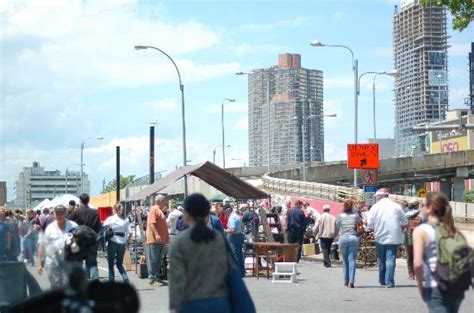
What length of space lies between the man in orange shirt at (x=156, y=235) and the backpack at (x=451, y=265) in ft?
36.6

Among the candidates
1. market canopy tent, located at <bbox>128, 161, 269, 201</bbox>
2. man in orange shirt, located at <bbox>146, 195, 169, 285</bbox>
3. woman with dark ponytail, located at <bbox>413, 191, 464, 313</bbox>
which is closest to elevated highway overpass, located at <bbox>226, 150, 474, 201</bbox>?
market canopy tent, located at <bbox>128, 161, 269, 201</bbox>

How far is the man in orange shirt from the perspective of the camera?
62.7 feet

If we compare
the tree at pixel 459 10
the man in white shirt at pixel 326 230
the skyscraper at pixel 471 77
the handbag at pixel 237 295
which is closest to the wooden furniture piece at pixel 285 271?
the man in white shirt at pixel 326 230

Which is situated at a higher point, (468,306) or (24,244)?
(24,244)

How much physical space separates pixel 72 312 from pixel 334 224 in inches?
777

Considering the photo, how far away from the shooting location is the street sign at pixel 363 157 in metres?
33.8

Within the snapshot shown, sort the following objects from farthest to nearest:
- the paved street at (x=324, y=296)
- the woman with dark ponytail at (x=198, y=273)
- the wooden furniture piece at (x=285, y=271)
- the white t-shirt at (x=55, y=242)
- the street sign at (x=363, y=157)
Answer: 1. the street sign at (x=363, y=157)
2. the wooden furniture piece at (x=285, y=271)
3. the paved street at (x=324, y=296)
4. the white t-shirt at (x=55, y=242)
5. the woman with dark ponytail at (x=198, y=273)

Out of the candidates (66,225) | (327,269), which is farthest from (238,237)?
(66,225)

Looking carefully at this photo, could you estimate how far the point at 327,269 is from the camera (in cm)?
2434

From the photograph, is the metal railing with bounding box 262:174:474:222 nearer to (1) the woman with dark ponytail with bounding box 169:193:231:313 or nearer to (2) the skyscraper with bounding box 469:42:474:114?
(1) the woman with dark ponytail with bounding box 169:193:231:313

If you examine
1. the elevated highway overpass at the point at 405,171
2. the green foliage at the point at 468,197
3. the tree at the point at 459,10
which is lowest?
the green foliage at the point at 468,197

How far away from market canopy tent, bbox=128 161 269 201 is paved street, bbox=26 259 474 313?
2312 mm

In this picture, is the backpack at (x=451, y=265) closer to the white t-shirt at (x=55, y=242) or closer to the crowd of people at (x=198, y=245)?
the crowd of people at (x=198, y=245)

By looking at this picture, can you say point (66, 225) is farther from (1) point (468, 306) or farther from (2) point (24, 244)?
(1) point (468, 306)
